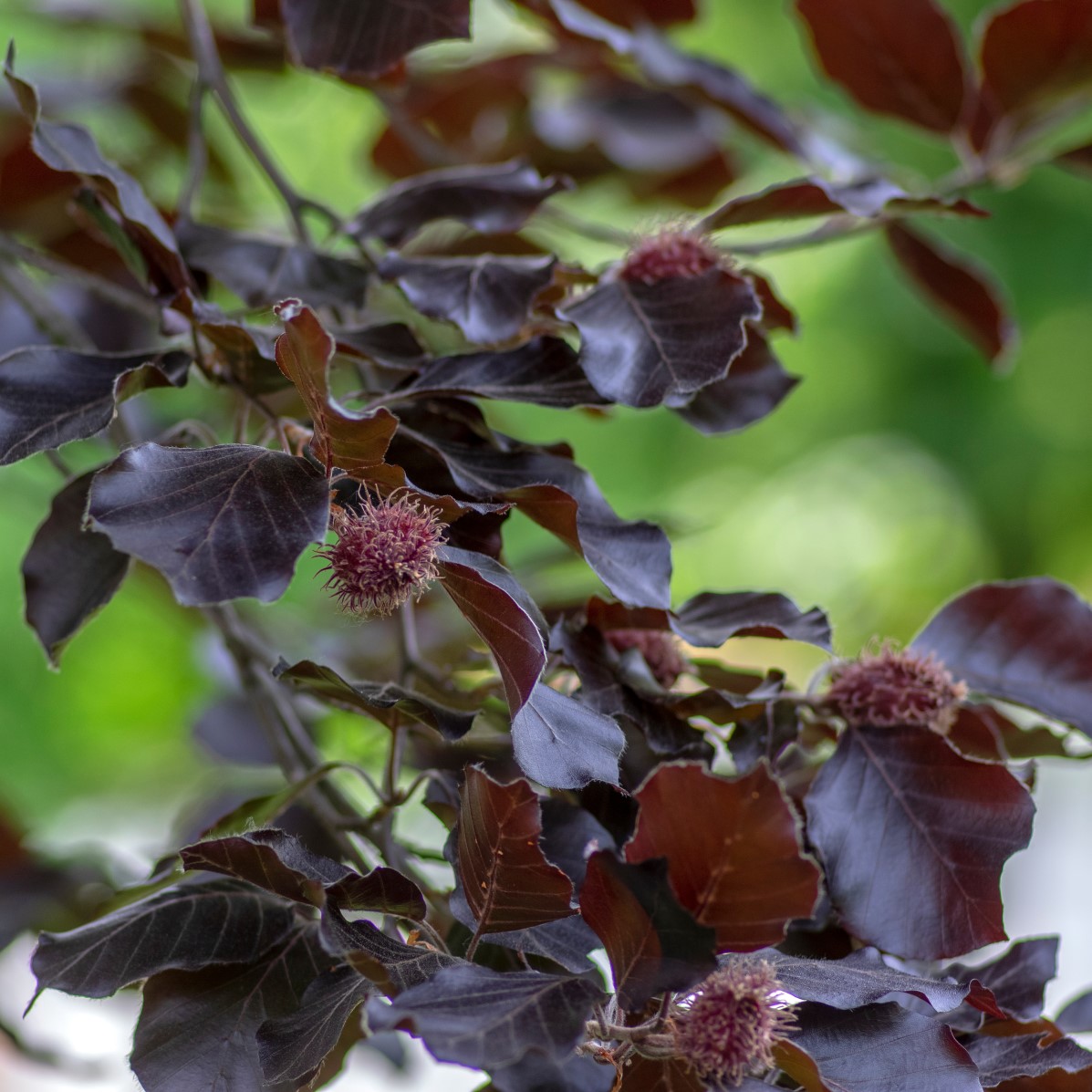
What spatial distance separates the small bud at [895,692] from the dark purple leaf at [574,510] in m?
0.10

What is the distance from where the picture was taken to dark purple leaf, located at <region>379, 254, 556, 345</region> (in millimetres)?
466

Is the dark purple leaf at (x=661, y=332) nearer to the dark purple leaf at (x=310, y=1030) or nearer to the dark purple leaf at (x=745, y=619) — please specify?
the dark purple leaf at (x=745, y=619)

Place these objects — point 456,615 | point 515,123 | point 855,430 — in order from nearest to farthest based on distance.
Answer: point 456,615 → point 515,123 → point 855,430

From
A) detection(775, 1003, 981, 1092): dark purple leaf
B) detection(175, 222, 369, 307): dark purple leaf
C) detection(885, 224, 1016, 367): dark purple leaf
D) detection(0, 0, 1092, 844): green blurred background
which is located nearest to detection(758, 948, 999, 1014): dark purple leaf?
detection(775, 1003, 981, 1092): dark purple leaf

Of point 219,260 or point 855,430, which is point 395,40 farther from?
point 855,430

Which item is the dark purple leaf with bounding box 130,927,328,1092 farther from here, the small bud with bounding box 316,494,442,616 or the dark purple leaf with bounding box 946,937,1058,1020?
the dark purple leaf with bounding box 946,937,1058,1020

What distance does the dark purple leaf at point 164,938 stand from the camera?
1.24ft

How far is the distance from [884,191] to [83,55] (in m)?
0.97

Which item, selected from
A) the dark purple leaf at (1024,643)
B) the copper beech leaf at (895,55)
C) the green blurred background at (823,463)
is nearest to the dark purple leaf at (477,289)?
the dark purple leaf at (1024,643)

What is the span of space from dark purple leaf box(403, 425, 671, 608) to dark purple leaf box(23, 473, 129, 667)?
15 centimetres

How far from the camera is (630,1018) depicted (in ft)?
1.22

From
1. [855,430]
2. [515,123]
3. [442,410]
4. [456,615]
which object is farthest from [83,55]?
[855,430]

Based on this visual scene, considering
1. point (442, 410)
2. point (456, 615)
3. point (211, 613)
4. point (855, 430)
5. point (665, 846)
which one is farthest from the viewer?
point (855, 430)

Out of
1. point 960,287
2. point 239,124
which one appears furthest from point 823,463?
point 239,124
